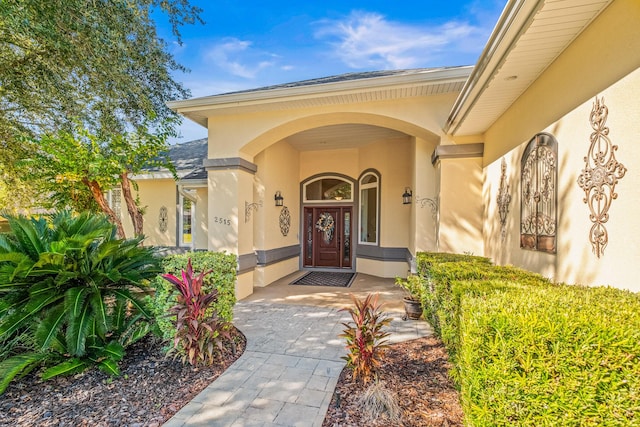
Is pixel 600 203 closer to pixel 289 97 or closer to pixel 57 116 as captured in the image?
pixel 289 97

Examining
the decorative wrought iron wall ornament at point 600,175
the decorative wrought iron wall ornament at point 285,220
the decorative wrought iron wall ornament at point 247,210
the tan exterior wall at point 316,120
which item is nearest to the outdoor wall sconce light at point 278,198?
the decorative wrought iron wall ornament at point 285,220

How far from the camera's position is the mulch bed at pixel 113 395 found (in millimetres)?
2479

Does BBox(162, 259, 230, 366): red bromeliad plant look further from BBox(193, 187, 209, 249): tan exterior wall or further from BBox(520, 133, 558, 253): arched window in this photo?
BBox(193, 187, 209, 249): tan exterior wall

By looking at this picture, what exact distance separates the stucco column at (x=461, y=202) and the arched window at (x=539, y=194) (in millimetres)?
1716

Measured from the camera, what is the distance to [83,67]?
5594mm

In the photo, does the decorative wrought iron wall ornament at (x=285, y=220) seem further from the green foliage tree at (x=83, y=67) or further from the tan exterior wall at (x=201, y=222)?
the green foliage tree at (x=83, y=67)

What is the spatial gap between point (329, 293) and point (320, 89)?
4405 millimetres

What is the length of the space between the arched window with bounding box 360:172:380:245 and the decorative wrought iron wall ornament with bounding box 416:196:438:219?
2746 mm

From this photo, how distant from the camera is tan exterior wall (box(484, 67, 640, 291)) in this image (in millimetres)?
1979

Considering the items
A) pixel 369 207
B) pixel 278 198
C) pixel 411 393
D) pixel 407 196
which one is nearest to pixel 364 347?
pixel 411 393

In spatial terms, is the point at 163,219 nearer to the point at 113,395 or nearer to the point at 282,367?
the point at 113,395

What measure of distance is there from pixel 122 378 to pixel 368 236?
7.29 metres

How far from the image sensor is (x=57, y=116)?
6.54 m

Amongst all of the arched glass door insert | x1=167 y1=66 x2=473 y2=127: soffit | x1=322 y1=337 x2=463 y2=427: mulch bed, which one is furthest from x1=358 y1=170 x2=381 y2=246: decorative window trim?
x1=322 y1=337 x2=463 y2=427: mulch bed
